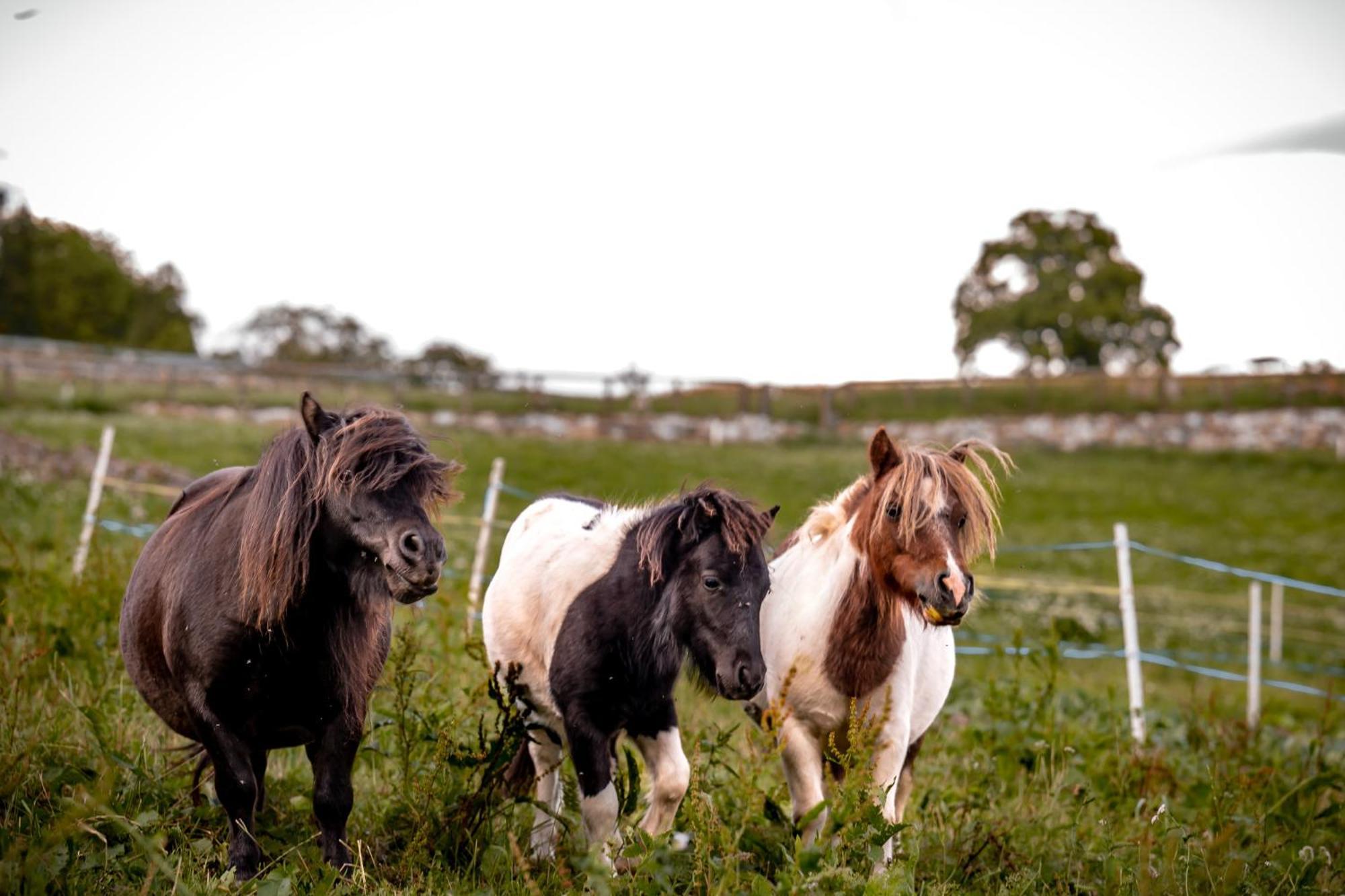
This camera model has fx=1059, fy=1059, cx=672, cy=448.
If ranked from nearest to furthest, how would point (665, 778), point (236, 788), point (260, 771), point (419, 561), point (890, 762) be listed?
point (419, 561)
point (236, 788)
point (665, 778)
point (260, 771)
point (890, 762)

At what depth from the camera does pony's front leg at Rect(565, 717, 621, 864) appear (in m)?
4.06

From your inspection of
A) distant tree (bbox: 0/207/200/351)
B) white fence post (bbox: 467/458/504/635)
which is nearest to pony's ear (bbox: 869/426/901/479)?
white fence post (bbox: 467/458/504/635)

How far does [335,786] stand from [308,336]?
73.7 metres

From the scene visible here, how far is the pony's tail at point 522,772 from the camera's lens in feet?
16.1

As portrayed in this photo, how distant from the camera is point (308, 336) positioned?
73.0 metres

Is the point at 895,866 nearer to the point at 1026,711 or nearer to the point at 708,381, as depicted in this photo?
the point at 1026,711

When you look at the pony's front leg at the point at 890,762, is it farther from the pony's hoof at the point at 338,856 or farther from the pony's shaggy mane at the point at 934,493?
the pony's hoof at the point at 338,856

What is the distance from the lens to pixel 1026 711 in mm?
6430

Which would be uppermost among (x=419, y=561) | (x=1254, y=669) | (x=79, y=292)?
(x=79, y=292)

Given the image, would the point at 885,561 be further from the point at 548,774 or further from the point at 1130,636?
the point at 1130,636

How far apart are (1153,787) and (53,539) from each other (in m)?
11.5

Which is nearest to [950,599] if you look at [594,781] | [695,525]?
[695,525]

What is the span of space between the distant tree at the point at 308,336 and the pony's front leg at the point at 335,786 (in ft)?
224

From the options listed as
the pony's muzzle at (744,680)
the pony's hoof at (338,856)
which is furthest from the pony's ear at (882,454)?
the pony's hoof at (338,856)
